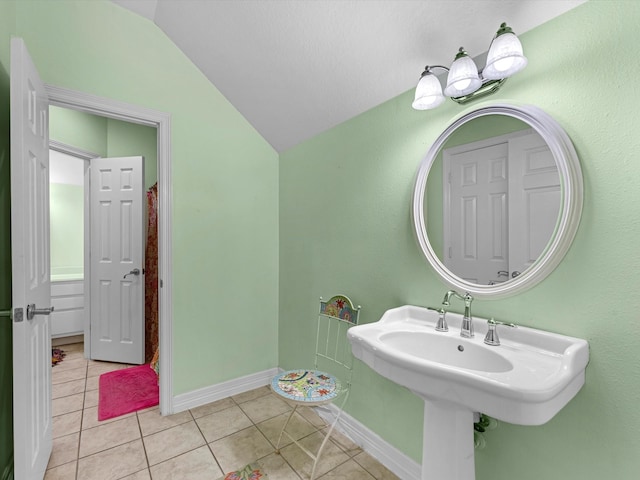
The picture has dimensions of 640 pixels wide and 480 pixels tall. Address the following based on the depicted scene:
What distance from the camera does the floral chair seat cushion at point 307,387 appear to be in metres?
1.67

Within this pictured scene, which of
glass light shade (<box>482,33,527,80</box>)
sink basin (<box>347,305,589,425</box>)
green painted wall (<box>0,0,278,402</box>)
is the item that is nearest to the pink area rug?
green painted wall (<box>0,0,278,402</box>)

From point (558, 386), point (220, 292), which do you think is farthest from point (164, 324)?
point (558, 386)

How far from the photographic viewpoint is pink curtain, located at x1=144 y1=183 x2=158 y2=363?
3182 mm

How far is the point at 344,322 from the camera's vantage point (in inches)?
83.8

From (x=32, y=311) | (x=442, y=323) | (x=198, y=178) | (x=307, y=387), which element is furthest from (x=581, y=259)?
(x=198, y=178)

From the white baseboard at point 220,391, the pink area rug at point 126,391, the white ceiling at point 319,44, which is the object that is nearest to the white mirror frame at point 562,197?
the white ceiling at point 319,44

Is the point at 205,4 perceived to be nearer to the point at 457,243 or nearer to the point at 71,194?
the point at 457,243

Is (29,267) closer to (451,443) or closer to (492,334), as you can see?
(451,443)

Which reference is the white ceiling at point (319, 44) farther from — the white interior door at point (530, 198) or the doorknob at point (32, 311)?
the doorknob at point (32, 311)

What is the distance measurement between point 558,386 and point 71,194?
535 cm

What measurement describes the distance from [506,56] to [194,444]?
257 centimetres

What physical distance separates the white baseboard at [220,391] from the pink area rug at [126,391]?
0.85 feet

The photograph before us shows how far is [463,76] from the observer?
1251 millimetres

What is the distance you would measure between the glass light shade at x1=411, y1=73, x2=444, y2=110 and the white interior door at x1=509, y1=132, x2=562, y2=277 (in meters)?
0.38
